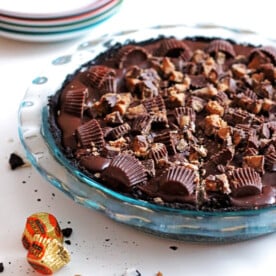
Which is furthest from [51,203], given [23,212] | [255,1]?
[255,1]

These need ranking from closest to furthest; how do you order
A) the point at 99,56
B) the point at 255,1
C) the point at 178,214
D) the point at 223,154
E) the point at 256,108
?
the point at 178,214 → the point at 223,154 → the point at 256,108 → the point at 99,56 → the point at 255,1

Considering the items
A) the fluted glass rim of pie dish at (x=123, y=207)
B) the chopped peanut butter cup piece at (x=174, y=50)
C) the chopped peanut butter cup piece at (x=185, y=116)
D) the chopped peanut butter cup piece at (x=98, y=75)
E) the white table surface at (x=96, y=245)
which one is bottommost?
the white table surface at (x=96, y=245)

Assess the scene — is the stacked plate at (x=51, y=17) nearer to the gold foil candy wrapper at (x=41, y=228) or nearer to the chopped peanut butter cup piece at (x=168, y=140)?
the chopped peanut butter cup piece at (x=168, y=140)

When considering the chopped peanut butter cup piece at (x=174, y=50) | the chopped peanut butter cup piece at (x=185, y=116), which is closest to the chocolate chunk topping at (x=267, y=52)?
the chopped peanut butter cup piece at (x=174, y=50)

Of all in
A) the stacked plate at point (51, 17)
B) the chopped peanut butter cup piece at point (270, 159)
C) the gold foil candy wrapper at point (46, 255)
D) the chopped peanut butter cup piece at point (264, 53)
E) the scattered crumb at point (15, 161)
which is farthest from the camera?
the stacked plate at point (51, 17)

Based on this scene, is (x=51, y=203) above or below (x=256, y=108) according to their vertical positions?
below

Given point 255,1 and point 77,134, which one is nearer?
point 77,134

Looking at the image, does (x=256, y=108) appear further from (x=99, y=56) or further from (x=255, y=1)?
(x=255, y=1)
